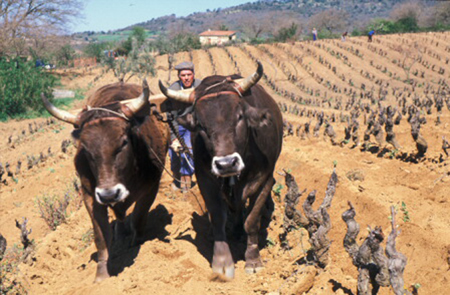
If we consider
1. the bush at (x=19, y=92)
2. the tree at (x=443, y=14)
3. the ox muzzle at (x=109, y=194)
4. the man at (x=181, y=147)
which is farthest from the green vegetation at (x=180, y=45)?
the tree at (x=443, y=14)

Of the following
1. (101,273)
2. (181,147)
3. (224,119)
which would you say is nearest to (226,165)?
(224,119)

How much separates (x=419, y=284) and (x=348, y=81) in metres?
26.0

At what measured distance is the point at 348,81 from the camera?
28.3 metres

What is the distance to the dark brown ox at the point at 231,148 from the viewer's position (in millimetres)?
4207

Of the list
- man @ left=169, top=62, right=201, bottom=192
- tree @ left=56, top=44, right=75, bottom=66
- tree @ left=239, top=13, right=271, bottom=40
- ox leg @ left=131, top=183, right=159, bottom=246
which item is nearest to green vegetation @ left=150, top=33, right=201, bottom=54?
tree @ left=56, top=44, right=75, bottom=66

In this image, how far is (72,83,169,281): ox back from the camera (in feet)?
14.1

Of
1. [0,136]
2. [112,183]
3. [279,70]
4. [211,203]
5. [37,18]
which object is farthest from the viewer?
[37,18]

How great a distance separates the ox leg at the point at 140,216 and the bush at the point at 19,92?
56.1 ft

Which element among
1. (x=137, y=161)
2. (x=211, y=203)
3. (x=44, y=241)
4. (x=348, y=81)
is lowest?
(x=348, y=81)

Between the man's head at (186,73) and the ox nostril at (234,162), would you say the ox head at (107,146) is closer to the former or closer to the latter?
the ox nostril at (234,162)

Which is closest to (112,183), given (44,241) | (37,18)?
(44,241)

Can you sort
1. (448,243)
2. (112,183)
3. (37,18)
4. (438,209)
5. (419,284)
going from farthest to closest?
1. (37,18)
2. (438,209)
3. (448,243)
4. (112,183)
5. (419,284)

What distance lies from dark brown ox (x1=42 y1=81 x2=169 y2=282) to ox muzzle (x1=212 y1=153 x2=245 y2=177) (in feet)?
3.59

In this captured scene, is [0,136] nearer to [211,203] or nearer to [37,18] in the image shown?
[211,203]
